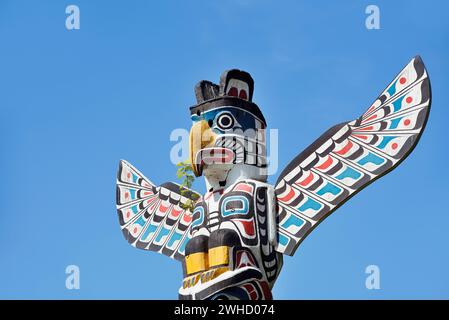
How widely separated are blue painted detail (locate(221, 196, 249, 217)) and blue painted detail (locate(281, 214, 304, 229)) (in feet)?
2.08

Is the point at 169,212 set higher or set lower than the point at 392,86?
lower

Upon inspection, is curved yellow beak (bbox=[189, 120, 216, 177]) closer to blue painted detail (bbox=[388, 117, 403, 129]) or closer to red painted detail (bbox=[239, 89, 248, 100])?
red painted detail (bbox=[239, 89, 248, 100])

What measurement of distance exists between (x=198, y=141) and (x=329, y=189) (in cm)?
216

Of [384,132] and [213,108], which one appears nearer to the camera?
[384,132]

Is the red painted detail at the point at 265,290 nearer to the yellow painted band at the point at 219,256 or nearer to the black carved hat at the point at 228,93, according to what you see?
the yellow painted band at the point at 219,256

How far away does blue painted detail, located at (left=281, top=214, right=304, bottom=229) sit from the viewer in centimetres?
1262

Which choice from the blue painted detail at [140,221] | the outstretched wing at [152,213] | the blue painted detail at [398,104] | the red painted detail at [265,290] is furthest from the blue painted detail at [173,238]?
the blue painted detail at [398,104]

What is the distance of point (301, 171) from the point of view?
42.9ft

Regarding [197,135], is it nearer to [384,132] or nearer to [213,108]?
[213,108]

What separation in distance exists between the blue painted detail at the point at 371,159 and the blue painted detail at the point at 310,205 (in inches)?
34.5

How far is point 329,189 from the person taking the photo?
41.5ft

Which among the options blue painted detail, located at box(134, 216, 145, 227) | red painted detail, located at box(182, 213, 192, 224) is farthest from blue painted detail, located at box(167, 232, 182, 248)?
blue painted detail, located at box(134, 216, 145, 227)
